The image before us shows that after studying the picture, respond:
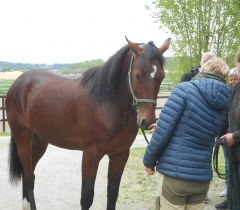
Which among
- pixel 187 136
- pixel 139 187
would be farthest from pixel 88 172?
pixel 139 187

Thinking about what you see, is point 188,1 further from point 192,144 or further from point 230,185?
point 192,144

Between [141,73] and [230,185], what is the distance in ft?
4.36

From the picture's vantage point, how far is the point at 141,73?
3.04m

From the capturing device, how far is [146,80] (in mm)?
3010

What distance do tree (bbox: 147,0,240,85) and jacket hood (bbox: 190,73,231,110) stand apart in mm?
9240

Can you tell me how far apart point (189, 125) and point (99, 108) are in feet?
4.16

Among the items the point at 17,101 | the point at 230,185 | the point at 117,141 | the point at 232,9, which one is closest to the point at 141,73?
the point at 117,141

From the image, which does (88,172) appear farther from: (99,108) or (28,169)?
(28,169)

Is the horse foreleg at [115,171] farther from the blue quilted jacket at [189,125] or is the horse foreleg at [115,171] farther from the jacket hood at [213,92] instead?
the jacket hood at [213,92]

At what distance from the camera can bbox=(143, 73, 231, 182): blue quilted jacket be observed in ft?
7.70

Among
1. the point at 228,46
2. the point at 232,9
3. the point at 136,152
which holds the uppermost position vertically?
the point at 232,9

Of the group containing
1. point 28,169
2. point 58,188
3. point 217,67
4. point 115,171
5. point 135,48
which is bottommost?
point 58,188

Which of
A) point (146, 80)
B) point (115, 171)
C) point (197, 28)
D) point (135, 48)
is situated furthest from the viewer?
point (197, 28)

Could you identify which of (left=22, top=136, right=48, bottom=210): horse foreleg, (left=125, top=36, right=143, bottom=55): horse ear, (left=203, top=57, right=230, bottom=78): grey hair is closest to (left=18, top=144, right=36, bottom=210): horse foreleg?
(left=22, top=136, right=48, bottom=210): horse foreleg
